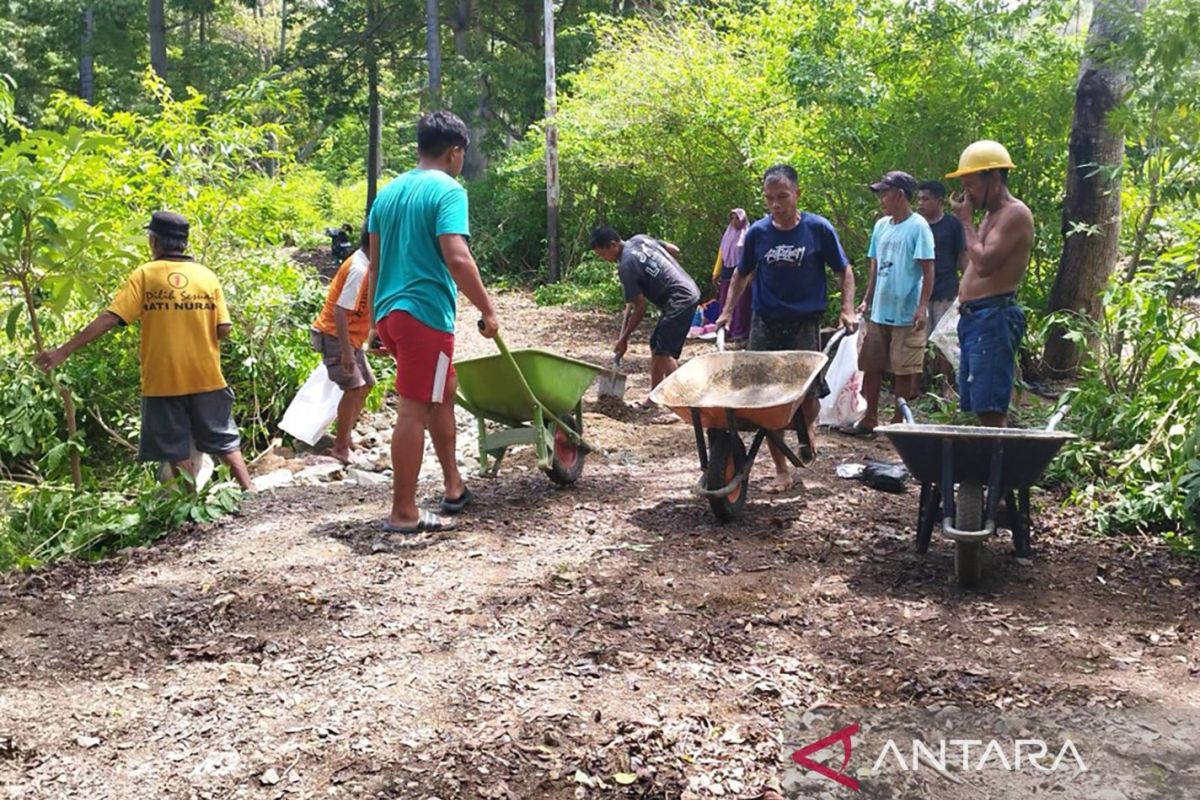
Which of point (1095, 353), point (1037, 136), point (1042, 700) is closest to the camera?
point (1042, 700)

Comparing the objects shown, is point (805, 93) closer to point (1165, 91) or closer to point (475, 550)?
point (1165, 91)

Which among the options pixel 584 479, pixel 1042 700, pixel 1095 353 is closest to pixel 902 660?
pixel 1042 700

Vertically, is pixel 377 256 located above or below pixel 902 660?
above

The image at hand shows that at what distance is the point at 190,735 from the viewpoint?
3332mm


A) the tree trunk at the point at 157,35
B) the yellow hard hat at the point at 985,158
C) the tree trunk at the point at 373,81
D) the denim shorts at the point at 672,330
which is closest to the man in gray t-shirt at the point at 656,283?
the denim shorts at the point at 672,330

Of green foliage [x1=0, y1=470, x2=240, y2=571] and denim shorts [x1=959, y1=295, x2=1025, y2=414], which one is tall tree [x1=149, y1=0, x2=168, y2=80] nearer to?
green foliage [x1=0, y1=470, x2=240, y2=571]

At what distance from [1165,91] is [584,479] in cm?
366

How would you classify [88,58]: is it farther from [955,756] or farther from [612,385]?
[955,756]

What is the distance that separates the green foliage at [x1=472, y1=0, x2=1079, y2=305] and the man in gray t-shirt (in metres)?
3.05

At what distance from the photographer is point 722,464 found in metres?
5.30

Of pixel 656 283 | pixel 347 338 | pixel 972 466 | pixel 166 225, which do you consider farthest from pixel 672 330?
pixel 972 466

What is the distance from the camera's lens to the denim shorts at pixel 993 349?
17.6 ft

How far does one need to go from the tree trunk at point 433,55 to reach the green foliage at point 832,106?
296 inches

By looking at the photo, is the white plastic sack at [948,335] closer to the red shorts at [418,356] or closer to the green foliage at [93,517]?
the red shorts at [418,356]
